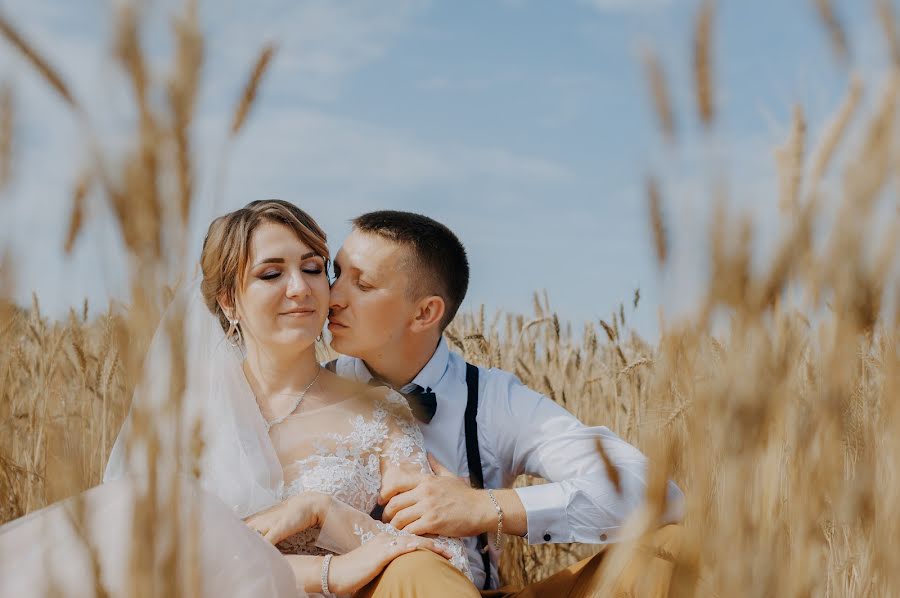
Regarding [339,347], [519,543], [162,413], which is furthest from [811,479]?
[519,543]

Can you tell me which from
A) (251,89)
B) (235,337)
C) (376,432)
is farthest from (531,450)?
(251,89)

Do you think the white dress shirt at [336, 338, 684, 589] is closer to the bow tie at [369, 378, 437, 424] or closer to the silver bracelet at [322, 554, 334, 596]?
the bow tie at [369, 378, 437, 424]

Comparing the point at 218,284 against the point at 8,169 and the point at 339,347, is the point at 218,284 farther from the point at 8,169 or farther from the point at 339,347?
the point at 8,169

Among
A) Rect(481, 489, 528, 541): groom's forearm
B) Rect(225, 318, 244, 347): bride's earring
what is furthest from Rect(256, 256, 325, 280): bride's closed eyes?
Rect(481, 489, 528, 541): groom's forearm

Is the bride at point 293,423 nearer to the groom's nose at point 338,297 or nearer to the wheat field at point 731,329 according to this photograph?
the groom's nose at point 338,297

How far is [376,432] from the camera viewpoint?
2230 mm

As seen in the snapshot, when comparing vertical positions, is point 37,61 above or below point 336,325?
above

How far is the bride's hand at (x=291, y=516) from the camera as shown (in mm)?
1896

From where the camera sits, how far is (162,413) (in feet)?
2.10

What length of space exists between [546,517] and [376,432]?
1.60ft

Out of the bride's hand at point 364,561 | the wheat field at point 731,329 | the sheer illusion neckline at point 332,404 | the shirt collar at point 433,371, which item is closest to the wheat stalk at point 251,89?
the wheat field at point 731,329

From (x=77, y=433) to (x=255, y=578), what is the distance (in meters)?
0.73

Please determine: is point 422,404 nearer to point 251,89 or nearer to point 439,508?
point 439,508

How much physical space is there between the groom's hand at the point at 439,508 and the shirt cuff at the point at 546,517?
0.34 feet
